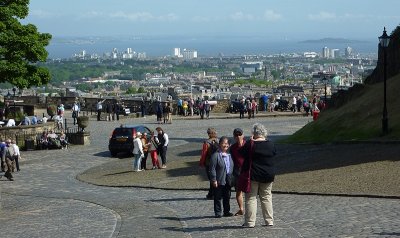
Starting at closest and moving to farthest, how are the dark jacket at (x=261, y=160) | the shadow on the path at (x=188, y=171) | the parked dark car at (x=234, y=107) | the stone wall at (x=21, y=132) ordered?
the dark jacket at (x=261, y=160) → the shadow on the path at (x=188, y=171) → the stone wall at (x=21, y=132) → the parked dark car at (x=234, y=107)

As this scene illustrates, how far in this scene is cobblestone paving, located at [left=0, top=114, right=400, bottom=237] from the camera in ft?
47.1

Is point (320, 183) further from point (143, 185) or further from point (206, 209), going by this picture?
point (143, 185)

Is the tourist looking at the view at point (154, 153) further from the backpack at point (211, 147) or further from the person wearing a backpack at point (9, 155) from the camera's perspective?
the backpack at point (211, 147)

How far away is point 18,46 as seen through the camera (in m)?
34.0

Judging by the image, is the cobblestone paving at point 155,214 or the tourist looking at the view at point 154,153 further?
the tourist looking at the view at point 154,153

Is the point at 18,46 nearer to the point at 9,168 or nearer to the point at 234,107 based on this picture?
the point at 9,168

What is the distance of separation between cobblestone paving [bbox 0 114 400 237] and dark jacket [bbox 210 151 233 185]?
731 millimetres

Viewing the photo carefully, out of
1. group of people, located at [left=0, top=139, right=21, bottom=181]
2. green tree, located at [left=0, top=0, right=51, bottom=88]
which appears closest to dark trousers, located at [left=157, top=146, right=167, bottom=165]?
group of people, located at [left=0, top=139, right=21, bottom=181]

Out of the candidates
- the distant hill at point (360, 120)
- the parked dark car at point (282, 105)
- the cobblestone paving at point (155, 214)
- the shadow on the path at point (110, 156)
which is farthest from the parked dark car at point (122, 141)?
the parked dark car at point (282, 105)

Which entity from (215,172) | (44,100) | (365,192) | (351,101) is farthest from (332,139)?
(44,100)

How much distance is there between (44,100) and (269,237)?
5136 centimetres

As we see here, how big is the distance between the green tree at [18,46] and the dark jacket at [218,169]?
62.9 ft

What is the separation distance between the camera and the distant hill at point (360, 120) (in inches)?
1083

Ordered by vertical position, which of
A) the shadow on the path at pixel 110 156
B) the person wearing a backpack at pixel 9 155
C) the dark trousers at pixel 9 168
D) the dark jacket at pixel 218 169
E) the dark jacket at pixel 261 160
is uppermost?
the dark jacket at pixel 261 160
